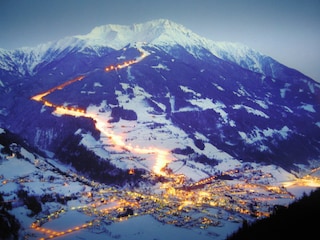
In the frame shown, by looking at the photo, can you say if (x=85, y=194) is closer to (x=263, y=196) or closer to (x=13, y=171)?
(x=13, y=171)

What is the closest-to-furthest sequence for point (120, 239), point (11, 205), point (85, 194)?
1. point (120, 239)
2. point (11, 205)
3. point (85, 194)

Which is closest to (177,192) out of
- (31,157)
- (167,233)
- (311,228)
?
(167,233)

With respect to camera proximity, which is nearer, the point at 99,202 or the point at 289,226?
the point at 289,226

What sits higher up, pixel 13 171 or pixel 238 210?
pixel 13 171

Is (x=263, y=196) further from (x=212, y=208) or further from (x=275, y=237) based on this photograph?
(x=275, y=237)

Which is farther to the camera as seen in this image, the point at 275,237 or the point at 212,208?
the point at 212,208

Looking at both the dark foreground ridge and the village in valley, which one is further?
the village in valley

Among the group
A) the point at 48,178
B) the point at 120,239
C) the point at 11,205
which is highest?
the point at 48,178

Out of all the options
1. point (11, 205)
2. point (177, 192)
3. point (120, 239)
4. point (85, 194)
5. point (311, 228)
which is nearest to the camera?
point (311, 228)

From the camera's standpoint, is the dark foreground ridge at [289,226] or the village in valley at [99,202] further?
the village in valley at [99,202]

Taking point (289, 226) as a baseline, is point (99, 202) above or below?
above
